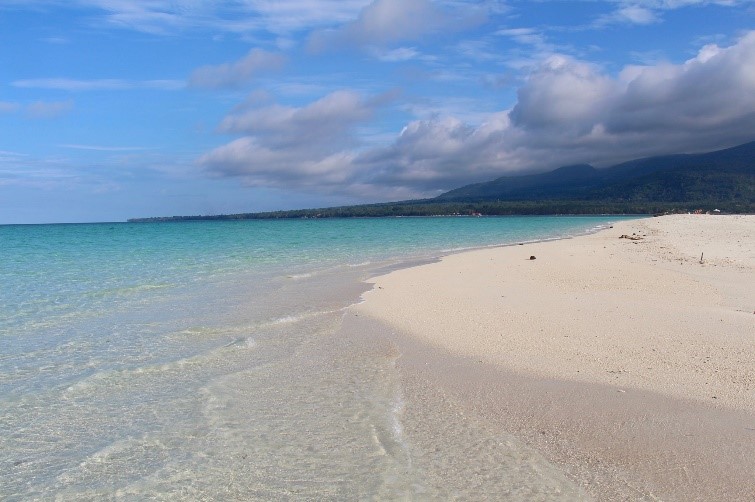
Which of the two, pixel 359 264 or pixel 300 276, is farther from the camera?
pixel 359 264

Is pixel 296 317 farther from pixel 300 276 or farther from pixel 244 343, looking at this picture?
pixel 300 276

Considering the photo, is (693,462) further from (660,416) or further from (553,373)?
(553,373)

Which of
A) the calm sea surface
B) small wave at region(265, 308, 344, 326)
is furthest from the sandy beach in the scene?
small wave at region(265, 308, 344, 326)

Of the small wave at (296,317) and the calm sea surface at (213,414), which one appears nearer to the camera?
the calm sea surface at (213,414)

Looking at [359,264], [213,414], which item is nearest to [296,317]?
[213,414]

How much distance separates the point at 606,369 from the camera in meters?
8.09

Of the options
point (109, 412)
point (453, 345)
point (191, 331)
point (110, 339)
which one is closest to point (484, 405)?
point (453, 345)

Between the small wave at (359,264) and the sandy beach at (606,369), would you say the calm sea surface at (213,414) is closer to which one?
the sandy beach at (606,369)

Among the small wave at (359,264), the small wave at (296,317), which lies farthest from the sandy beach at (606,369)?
the small wave at (359,264)

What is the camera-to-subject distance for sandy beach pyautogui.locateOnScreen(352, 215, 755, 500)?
207 inches

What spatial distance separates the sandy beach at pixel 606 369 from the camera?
5.25 m

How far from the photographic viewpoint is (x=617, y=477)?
504cm

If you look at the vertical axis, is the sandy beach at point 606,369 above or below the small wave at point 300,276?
below

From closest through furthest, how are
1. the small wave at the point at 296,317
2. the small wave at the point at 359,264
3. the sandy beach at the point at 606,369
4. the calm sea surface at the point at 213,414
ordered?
1. the calm sea surface at the point at 213,414
2. the sandy beach at the point at 606,369
3. the small wave at the point at 296,317
4. the small wave at the point at 359,264
